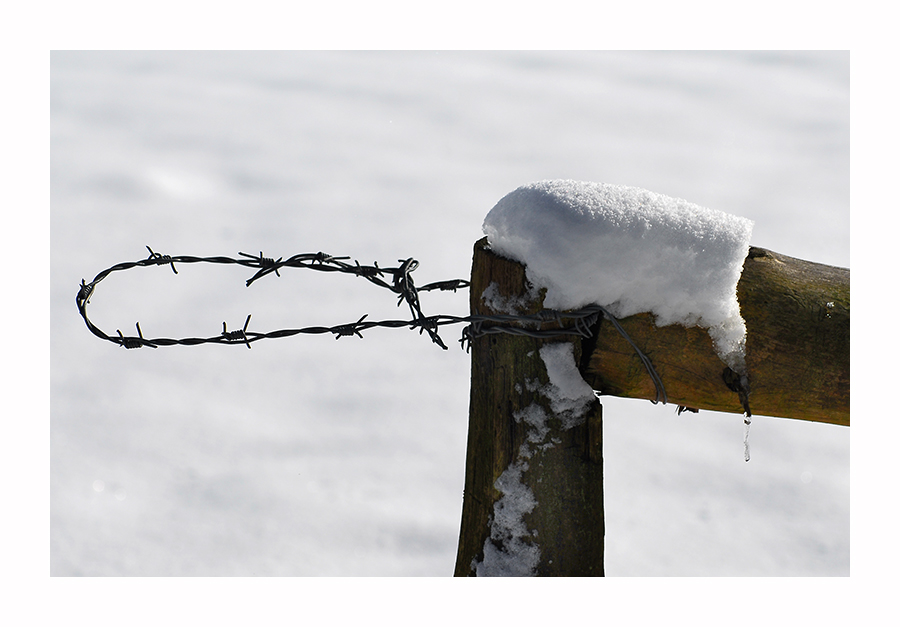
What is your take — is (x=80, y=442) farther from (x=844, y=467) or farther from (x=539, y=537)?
(x=844, y=467)

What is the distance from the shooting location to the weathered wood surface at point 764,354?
1306 millimetres

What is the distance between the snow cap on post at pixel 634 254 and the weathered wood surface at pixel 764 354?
3 cm

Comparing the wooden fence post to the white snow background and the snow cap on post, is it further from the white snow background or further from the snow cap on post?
the white snow background

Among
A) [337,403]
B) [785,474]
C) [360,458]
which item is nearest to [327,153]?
[337,403]

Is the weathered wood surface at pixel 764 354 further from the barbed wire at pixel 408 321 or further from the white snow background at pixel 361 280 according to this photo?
the white snow background at pixel 361 280

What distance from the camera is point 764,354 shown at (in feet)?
4.30

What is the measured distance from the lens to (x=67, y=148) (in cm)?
632

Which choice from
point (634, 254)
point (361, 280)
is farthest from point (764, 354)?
point (361, 280)

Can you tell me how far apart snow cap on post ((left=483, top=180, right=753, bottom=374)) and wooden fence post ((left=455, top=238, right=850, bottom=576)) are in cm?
4

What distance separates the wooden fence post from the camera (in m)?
1.31

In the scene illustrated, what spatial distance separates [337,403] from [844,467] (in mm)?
2682

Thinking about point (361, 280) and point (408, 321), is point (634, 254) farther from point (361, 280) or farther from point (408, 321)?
point (361, 280)

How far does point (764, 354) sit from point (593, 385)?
0.35 meters


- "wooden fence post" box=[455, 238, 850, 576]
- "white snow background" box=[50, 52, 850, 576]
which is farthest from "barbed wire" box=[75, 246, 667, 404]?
"white snow background" box=[50, 52, 850, 576]
